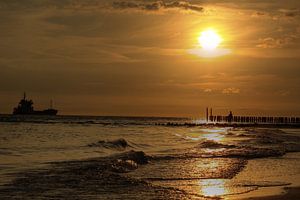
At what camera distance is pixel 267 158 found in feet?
84.0

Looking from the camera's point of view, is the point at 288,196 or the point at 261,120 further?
the point at 261,120

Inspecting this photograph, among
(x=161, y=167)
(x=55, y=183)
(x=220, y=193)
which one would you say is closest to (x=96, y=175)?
(x=55, y=183)

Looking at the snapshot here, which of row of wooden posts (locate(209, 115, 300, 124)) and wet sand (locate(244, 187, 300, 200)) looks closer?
wet sand (locate(244, 187, 300, 200))

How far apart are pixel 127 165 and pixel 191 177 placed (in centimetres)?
495

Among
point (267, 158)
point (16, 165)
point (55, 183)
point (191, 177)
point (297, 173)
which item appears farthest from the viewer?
point (267, 158)

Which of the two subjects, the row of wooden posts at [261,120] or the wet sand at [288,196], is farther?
the row of wooden posts at [261,120]

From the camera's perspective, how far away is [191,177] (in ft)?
55.9

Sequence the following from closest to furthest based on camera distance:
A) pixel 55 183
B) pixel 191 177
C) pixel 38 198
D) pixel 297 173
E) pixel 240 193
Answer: pixel 38 198, pixel 240 193, pixel 55 183, pixel 191 177, pixel 297 173

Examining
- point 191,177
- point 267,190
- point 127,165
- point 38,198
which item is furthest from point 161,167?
point 38,198

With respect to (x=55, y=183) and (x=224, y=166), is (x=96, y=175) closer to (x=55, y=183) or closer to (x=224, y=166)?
(x=55, y=183)

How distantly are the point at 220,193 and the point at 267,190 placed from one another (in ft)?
Result: 4.95

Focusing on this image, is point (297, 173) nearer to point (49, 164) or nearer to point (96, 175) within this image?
point (96, 175)

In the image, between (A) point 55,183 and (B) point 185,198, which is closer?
(B) point 185,198

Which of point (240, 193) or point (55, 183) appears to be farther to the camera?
point (55, 183)
